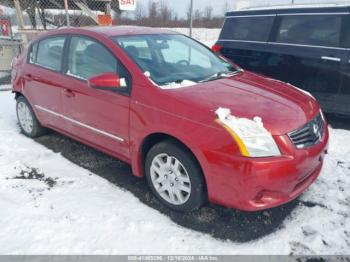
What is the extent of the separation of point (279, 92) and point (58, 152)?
287 centimetres

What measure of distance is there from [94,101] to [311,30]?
→ 356 cm

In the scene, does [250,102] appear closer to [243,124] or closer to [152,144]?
[243,124]

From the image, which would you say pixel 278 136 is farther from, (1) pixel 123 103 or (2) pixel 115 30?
(2) pixel 115 30

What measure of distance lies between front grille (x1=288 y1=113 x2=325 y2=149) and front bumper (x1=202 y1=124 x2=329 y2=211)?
0.06 m

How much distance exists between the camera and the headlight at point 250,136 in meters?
2.55

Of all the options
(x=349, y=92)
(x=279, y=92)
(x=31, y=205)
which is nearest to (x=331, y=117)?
(x=349, y=92)

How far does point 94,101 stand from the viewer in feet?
11.7

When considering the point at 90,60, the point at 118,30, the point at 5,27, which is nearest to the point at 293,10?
the point at 118,30

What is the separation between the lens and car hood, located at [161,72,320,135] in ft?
8.90

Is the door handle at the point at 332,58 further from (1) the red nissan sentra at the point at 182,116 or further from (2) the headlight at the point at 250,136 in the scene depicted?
(2) the headlight at the point at 250,136

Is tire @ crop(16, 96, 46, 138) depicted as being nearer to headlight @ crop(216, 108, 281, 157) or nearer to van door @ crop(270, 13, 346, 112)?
headlight @ crop(216, 108, 281, 157)

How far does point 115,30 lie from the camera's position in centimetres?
387

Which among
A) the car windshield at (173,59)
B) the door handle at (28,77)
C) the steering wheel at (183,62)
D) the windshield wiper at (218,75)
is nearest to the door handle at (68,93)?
the car windshield at (173,59)

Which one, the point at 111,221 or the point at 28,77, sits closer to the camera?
the point at 111,221
